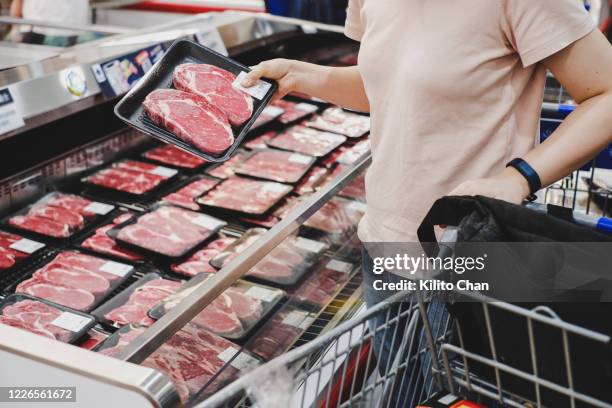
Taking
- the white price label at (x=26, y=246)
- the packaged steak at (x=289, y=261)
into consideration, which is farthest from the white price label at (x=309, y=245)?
the white price label at (x=26, y=246)

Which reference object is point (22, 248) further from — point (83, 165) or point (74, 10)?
point (74, 10)

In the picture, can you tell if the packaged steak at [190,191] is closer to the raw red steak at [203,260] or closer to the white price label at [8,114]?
the raw red steak at [203,260]

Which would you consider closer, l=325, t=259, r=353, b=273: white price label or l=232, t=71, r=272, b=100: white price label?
l=232, t=71, r=272, b=100: white price label

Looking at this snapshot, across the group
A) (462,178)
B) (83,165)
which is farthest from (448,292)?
(83,165)

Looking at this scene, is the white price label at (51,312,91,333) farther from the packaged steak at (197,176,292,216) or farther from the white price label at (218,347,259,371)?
the packaged steak at (197,176,292,216)

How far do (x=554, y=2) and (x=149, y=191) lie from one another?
6.29ft

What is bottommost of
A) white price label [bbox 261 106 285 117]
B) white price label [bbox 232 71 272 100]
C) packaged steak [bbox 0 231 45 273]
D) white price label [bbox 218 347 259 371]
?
white price label [bbox 218 347 259 371]

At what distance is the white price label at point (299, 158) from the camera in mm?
2990

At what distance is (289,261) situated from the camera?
2.27 metres

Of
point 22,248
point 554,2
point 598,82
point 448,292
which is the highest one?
point 554,2

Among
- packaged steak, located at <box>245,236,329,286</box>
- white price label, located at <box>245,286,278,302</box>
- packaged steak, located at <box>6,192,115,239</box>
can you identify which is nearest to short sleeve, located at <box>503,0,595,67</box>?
packaged steak, located at <box>245,236,329,286</box>

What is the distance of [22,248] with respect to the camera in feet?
7.63

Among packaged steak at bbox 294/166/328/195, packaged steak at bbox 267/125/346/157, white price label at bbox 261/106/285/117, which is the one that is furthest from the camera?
white price label at bbox 261/106/285/117

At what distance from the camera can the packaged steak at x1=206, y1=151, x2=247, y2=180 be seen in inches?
117
